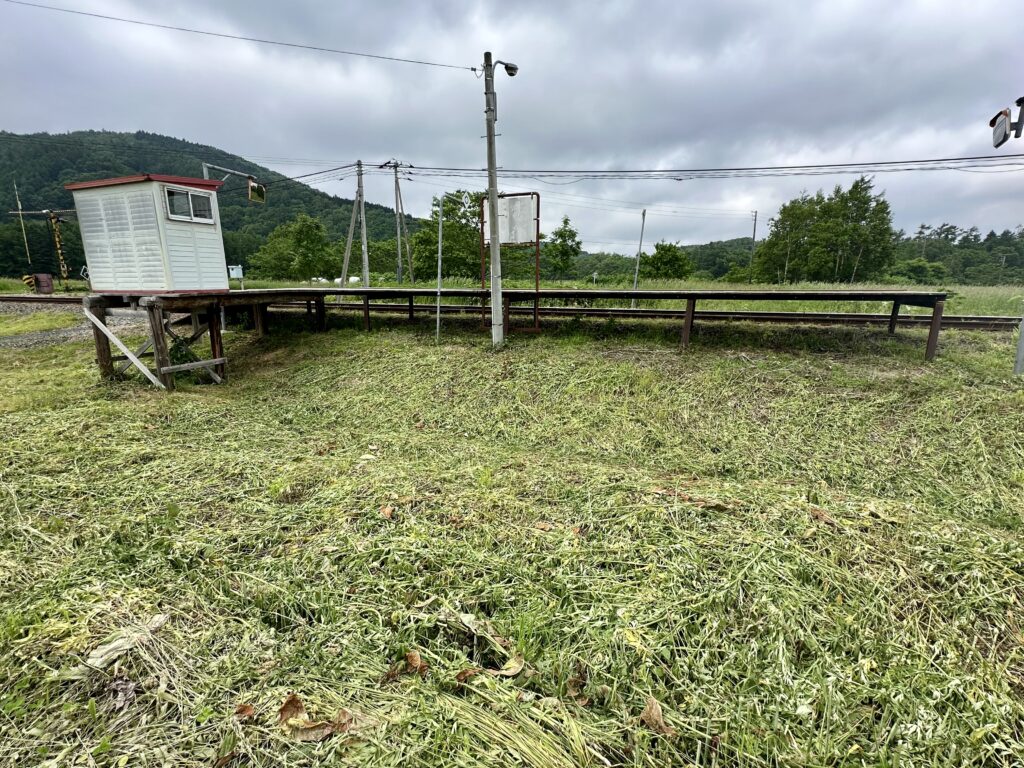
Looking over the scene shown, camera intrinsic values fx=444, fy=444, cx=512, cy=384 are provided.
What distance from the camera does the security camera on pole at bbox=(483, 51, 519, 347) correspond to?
25.0 feet

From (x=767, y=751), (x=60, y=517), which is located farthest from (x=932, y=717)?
(x=60, y=517)

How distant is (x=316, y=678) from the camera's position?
1.94 m

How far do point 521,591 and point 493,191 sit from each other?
7.29 meters

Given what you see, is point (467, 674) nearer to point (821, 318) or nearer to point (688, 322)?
point (688, 322)

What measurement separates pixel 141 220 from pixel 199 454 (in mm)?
5195

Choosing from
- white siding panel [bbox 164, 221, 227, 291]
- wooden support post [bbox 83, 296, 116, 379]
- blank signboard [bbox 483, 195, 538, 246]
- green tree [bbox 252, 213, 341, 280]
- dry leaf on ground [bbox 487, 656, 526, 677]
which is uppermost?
green tree [bbox 252, 213, 341, 280]

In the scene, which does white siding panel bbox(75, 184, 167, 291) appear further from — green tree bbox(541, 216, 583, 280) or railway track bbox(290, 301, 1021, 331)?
green tree bbox(541, 216, 583, 280)

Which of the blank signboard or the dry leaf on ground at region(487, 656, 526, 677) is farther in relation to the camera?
the blank signboard

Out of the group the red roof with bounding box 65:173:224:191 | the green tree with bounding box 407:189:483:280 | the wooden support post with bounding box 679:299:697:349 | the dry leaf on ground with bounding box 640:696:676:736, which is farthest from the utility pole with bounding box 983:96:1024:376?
the green tree with bounding box 407:189:483:280

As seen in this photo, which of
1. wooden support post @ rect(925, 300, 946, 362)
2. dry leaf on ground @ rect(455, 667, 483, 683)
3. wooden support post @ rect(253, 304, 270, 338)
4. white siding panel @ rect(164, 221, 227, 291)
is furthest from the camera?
wooden support post @ rect(253, 304, 270, 338)

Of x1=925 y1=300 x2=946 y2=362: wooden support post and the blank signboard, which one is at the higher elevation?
the blank signboard

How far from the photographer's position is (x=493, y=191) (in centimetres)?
806

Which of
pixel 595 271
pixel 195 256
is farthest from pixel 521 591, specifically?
pixel 595 271

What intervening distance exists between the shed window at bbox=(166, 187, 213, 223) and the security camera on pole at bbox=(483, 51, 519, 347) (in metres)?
4.91
